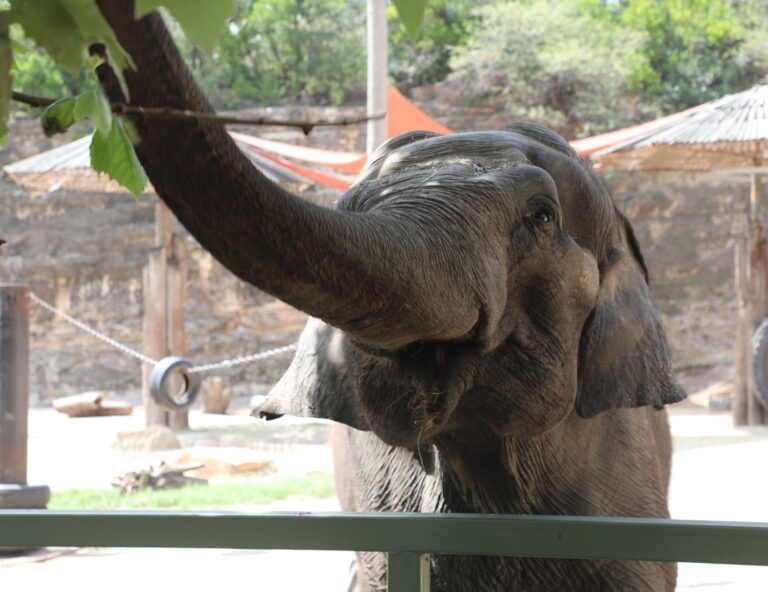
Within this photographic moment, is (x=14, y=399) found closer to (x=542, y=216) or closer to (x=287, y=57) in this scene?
(x=542, y=216)

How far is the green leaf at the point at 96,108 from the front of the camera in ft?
2.58

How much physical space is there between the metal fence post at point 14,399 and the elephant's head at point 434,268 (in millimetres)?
3618

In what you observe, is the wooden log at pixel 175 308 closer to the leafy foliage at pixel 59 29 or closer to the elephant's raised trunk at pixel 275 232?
the elephant's raised trunk at pixel 275 232

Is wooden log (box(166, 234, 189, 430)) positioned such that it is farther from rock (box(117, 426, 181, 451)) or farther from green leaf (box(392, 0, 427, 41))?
green leaf (box(392, 0, 427, 41))

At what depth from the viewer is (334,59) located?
20672 millimetres

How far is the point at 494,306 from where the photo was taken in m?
1.74

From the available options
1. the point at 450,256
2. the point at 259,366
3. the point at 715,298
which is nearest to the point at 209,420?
the point at 259,366

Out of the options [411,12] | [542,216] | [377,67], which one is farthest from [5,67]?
[377,67]

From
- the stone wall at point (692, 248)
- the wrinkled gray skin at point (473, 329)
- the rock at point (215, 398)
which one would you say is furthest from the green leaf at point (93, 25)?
the stone wall at point (692, 248)

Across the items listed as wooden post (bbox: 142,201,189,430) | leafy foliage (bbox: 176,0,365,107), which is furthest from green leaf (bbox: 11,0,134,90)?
leafy foliage (bbox: 176,0,365,107)

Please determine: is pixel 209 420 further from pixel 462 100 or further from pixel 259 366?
pixel 462 100

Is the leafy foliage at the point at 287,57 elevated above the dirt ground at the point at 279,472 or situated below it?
above

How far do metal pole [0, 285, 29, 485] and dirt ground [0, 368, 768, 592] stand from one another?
466 millimetres

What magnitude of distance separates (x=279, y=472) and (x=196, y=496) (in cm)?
157
